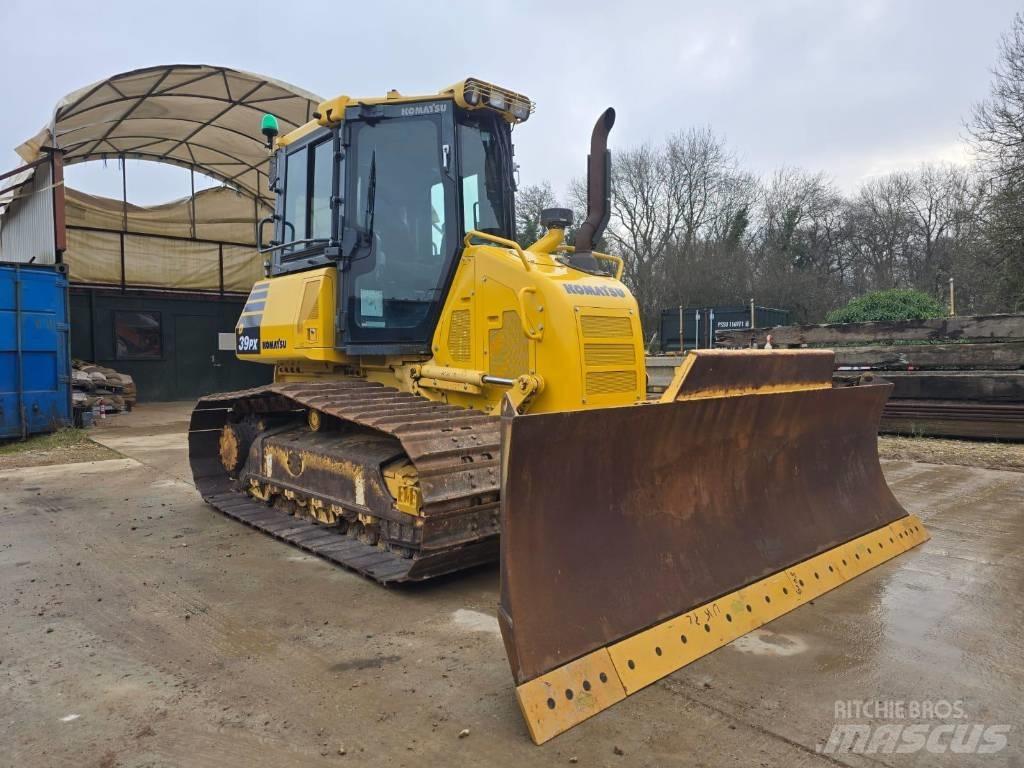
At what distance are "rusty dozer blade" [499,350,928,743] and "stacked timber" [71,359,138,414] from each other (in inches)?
436

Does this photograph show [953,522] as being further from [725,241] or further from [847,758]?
[725,241]

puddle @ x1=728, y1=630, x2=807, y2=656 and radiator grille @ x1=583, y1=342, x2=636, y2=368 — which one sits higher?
radiator grille @ x1=583, y1=342, x2=636, y2=368

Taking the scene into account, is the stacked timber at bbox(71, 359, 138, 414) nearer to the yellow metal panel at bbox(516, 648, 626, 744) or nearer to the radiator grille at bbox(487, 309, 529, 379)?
the radiator grille at bbox(487, 309, 529, 379)

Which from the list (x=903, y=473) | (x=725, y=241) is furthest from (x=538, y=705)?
(x=725, y=241)

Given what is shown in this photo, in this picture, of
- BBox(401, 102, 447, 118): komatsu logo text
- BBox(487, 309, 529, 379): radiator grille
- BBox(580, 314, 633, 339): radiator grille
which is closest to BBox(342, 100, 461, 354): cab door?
BBox(401, 102, 447, 118): komatsu logo text

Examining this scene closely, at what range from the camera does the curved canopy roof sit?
11.7 meters

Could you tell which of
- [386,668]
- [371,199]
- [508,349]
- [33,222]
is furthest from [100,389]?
[386,668]

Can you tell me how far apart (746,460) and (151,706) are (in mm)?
3071

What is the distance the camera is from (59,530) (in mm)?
5379

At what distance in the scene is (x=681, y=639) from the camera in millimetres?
3062

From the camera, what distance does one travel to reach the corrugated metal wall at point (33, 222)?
11.2 meters

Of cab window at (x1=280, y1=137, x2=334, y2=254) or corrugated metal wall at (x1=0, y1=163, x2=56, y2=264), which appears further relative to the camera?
corrugated metal wall at (x1=0, y1=163, x2=56, y2=264)

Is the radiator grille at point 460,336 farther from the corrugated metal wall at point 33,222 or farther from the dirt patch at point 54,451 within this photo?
the corrugated metal wall at point 33,222

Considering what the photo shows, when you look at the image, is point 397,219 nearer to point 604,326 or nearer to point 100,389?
point 604,326
